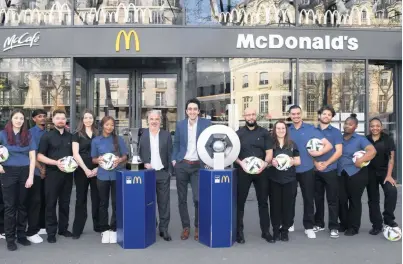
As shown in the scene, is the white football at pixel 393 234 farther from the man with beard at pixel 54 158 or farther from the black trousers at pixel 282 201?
the man with beard at pixel 54 158

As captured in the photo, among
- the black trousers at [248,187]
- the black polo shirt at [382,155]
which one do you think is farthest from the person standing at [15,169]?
the black polo shirt at [382,155]

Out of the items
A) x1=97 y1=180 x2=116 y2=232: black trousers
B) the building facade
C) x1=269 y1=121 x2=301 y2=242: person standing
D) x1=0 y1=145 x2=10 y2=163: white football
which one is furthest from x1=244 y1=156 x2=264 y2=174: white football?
the building facade

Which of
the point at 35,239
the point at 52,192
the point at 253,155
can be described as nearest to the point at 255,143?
the point at 253,155

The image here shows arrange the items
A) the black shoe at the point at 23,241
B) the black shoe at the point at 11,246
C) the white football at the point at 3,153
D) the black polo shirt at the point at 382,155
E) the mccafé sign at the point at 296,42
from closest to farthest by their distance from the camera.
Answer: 1. the white football at the point at 3,153
2. the black shoe at the point at 11,246
3. the black shoe at the point at 23,241
4. the black polo shirt at the point at 382,155
5. the mccafé sign at the point at 296,42

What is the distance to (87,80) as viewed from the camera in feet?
32.5

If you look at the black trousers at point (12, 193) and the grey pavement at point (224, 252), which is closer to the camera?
the grey pavement at point (224, 252)

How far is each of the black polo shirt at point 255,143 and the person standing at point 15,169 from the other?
2396mm

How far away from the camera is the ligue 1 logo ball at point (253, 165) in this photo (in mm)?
4991

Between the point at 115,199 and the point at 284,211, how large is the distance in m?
2.03

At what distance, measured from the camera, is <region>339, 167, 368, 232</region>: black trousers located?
5477 millimetres

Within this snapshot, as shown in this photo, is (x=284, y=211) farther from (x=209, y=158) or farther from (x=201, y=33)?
(x=201, y=33)

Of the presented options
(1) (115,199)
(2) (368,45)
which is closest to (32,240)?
(1) (115,199)

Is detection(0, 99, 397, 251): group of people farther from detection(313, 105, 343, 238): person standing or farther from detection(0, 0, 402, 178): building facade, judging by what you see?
detection(0, 0, 402, 178): building facade

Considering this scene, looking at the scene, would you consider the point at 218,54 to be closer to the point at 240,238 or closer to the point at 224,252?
the point at 240,238
